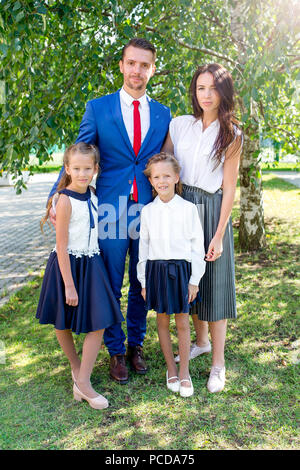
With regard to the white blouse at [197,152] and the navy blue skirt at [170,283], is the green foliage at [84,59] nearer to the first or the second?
the white blouse at [197,152]

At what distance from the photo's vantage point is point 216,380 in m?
3.02

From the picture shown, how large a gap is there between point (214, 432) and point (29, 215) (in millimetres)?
8500

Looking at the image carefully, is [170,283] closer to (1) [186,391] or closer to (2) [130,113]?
(1) [186,391]

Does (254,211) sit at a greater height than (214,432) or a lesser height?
greater

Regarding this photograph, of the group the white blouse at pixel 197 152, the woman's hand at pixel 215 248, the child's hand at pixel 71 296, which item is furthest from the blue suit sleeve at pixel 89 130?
the woman's hand at pixel 215 248

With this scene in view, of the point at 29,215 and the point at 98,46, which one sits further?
the point at 29,215

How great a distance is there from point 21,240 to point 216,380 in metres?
5.67

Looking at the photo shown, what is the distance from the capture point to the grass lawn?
8.25 ft

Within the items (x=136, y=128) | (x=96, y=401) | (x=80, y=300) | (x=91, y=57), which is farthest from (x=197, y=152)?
(x=91, y=57)

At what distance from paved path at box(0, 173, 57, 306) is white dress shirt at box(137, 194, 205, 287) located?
259 cm

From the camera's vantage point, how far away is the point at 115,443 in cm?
248

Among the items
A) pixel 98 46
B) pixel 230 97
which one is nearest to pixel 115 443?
pixel 230 97

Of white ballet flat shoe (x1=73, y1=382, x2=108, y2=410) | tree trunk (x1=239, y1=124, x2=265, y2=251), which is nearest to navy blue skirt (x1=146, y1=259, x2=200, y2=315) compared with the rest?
white ballet flat shoe (x1=73, y1=382, x2=108, y2=410)
